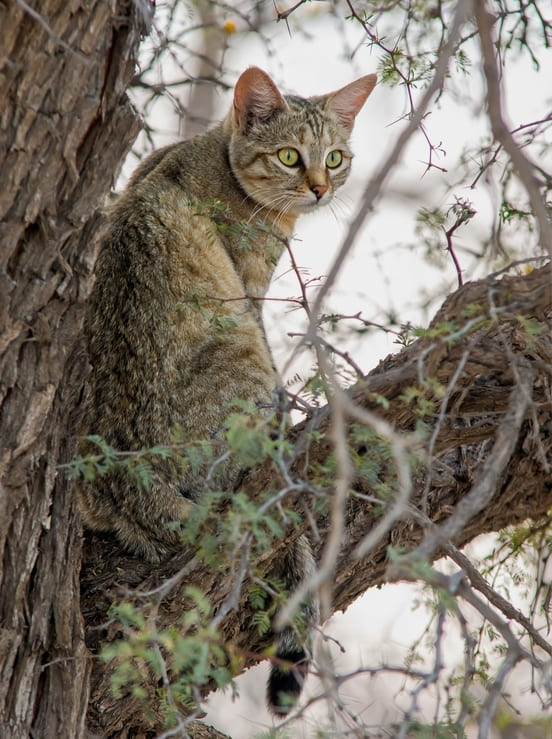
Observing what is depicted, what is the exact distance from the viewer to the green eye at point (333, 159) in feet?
14.5

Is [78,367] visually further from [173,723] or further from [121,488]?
[173,723]

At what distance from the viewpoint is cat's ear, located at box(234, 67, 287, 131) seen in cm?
417

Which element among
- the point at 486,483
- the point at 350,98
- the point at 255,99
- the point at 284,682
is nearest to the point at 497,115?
the point at 486,483

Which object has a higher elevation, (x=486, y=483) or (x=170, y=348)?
(x=170, y=348)

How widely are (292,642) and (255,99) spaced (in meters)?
2.66

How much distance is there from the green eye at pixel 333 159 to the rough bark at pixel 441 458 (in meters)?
1.82

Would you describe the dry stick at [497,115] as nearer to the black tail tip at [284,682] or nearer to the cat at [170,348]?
the cat at [170,348]

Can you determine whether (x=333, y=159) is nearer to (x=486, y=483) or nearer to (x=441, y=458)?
(x=441, y=458)

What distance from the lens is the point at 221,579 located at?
2.72m

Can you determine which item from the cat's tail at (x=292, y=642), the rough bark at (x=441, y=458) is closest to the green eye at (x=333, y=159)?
the rough bark at (x=441, y=458)

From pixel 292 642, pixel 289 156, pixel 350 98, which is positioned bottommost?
pixel 292 642

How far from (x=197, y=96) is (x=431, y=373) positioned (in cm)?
586

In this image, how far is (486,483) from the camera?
1946 mm

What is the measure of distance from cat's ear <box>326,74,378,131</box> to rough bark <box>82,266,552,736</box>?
6.94 feet
